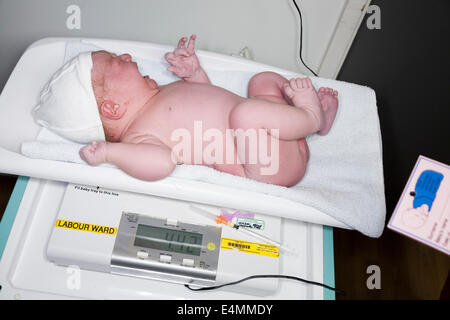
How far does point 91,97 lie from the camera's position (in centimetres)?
96

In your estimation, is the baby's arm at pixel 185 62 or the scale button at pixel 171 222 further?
the baby's arm at pixel 185 62

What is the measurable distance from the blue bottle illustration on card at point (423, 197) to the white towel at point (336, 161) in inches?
7.2

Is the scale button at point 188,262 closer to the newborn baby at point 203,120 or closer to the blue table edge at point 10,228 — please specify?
the newborn baby at point 203,120

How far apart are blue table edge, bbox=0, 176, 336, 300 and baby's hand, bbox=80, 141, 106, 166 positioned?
7.8 inches

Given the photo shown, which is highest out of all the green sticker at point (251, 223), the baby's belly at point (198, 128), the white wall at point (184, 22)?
the white wall at point (184, 22)

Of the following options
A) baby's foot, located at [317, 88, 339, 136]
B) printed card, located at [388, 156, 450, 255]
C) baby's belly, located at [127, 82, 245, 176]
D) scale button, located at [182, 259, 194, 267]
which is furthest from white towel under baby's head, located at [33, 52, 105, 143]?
printed card, located at [388, 156, 450, 255]

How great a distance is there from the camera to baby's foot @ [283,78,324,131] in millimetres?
992

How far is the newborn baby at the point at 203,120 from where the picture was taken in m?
0.95

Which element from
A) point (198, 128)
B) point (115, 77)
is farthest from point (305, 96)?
point (115, 77)

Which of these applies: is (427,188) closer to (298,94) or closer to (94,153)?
(298,94)

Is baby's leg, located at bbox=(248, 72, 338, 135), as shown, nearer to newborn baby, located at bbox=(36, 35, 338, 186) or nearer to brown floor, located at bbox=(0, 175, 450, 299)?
newborn baby, located at bbox=(36, 35, 338, 186)

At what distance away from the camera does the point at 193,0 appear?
1326 millimetres

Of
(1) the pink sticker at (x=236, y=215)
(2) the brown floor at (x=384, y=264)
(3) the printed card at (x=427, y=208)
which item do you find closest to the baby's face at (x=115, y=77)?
A: (1) the pink sticker at (x=236, y=215)

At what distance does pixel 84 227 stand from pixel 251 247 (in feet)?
1.32
